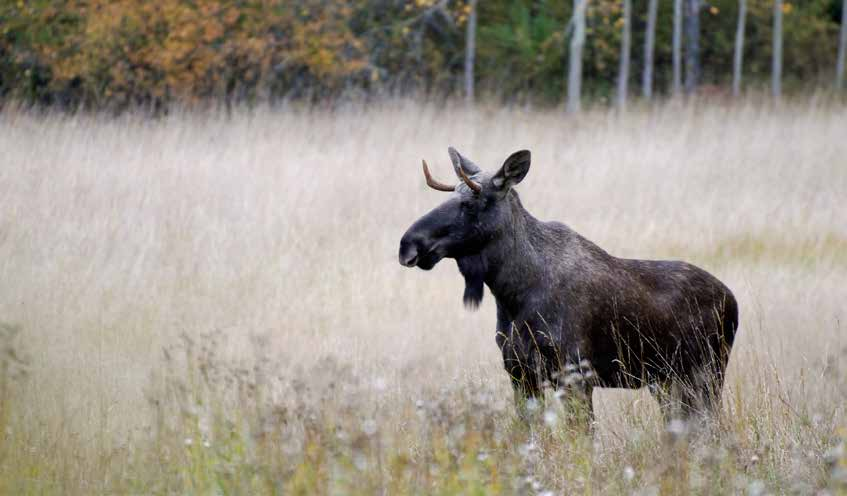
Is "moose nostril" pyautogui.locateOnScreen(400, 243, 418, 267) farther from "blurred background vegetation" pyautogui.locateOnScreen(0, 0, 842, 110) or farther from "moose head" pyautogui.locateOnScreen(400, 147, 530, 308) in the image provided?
"blurred background vegetation" pyautogui.locateOnScreen(0, 0, 842, 110)

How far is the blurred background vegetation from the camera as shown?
1677 cm

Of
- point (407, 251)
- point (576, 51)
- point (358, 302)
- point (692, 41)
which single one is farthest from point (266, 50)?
point (407, 251)

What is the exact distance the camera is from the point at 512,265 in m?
5.24

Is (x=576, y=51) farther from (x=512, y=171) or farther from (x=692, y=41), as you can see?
(x=692, y=41)

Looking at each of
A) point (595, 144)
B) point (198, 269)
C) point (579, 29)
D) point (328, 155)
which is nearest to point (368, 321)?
point (198, 269)

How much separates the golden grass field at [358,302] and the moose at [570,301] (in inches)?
8.2

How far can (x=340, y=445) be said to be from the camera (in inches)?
158

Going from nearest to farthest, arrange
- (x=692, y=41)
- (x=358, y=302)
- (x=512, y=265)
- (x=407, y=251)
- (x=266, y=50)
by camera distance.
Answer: (x=407, y=251), (x=512, y=265), (x=358, y=302), (x=266, y=50), (x=692, y=41)

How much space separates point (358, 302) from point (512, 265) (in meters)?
3.21

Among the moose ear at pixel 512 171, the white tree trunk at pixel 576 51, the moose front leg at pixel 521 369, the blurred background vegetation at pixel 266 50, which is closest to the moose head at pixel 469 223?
the moose ear at pixel 512 171

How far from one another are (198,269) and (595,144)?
593 centimetres

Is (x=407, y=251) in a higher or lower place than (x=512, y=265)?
higher

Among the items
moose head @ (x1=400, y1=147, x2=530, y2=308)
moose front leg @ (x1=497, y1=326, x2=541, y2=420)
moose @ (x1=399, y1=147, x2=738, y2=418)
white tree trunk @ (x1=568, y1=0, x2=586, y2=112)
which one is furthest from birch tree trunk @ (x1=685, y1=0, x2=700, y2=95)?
moose front leg @ (x1=497, y1=326, x2=541, y2=420)

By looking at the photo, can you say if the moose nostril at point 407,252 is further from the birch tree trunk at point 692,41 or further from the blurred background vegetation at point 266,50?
the birch tree trunk at point 692,41
